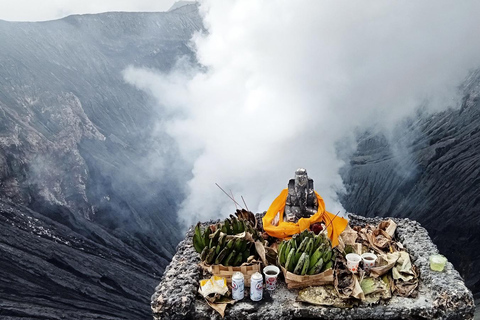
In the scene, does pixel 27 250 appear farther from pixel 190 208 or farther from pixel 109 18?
pixel 109 18

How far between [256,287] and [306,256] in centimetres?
108

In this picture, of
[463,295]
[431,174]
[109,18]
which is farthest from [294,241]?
[109,18]

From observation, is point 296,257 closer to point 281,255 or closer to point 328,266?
point 281,255

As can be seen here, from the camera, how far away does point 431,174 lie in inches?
863

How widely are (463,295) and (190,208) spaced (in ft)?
66.8

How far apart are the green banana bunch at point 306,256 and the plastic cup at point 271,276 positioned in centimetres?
20

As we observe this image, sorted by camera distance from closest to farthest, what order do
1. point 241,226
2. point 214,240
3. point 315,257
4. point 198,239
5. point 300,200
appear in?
point 315,257 → point 214,240 → point 198,239 → point 241,226 → point 300,200

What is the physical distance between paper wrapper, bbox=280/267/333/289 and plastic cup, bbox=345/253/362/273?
23.0 inches

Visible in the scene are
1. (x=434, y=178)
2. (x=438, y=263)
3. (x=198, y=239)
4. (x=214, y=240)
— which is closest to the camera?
(x=438, y=263)

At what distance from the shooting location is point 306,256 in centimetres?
646

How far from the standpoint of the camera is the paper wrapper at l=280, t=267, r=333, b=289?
6.45 m

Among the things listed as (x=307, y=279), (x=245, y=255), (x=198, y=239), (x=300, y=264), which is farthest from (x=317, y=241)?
(x=198, y=239)

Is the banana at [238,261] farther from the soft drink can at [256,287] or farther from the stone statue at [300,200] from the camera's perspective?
the stone statue at [300,200]

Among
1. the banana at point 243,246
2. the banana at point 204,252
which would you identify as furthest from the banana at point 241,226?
the banana at point 204,252
